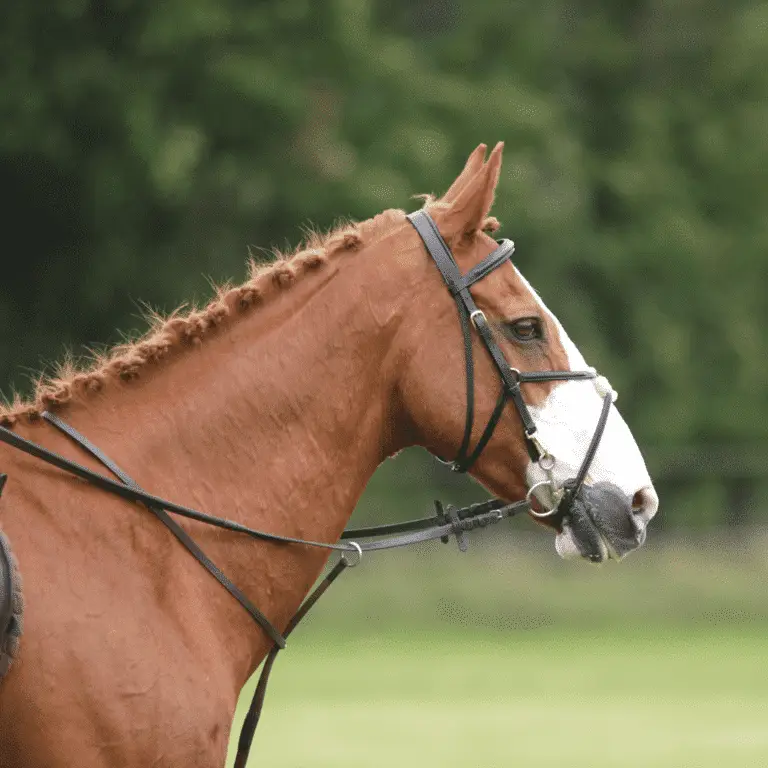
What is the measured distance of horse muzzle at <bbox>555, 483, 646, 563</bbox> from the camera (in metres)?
4.29

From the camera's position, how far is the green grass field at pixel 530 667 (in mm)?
11266

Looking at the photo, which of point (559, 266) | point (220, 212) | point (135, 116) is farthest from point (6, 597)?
point (559, 266)

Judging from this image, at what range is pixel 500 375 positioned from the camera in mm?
4309

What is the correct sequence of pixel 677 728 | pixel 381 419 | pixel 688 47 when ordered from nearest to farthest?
pixel 381 419, pixel 677 728, pixel 688 47

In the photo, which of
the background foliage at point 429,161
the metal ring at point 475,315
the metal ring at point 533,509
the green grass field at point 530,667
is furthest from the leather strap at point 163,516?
the background foliage at point 429,161

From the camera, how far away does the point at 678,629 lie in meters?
18.2

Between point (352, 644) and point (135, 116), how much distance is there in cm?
669

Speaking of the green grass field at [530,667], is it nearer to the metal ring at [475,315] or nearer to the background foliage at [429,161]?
the background foliage at [429,161]

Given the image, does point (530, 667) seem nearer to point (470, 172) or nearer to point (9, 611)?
point (470, 172)

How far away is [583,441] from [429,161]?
14.7 meters

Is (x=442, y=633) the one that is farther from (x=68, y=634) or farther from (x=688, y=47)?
(x=68, y=634)

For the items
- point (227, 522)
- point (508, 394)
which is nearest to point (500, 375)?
point (508, 394)

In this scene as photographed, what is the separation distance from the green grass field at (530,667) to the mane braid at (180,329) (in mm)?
6821

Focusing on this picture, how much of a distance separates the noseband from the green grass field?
21.8 ft
